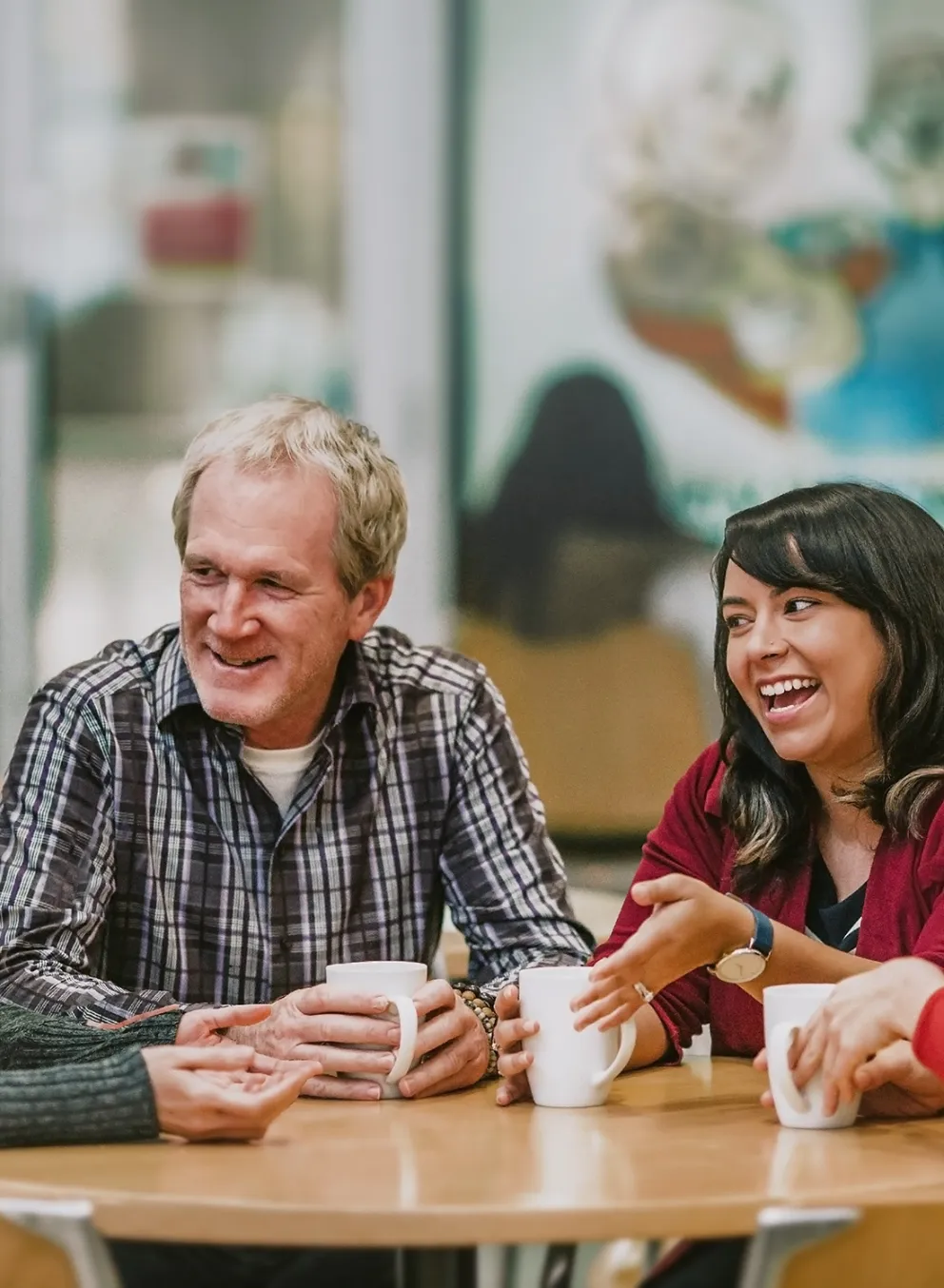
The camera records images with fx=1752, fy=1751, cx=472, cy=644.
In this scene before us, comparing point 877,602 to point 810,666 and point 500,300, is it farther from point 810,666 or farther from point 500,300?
point 500,300

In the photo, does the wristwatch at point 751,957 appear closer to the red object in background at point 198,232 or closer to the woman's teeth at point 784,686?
the woman's teeth at point 784,686

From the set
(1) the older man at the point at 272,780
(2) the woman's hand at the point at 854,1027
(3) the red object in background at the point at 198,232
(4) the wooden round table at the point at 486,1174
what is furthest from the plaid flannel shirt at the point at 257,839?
(3) the red object in background at the point at 198,232

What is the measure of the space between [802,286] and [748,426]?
32cm

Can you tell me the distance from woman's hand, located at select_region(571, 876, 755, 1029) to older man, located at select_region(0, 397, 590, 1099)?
1.34 ft

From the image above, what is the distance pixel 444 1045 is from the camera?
1.61 meters

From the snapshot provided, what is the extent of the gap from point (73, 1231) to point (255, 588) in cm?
102

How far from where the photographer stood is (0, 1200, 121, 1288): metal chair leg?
3.46 feet

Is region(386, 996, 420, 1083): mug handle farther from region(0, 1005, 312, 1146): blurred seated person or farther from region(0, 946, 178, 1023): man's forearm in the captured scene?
region(0, 946, 178, 1023): man's forearm

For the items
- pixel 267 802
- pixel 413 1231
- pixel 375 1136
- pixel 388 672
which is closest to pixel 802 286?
pixel 388 672

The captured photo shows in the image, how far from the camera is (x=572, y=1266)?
3.55 feet

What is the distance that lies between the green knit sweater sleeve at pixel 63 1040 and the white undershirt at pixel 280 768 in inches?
20.4

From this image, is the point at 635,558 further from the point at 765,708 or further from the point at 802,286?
the point at 765,708

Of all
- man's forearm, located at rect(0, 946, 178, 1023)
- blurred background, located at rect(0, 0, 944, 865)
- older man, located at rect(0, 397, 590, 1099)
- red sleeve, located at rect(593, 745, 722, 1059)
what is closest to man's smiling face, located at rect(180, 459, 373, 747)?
older man, located at rect(0, 397, 590, 1099)

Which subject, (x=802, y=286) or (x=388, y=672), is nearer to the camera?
(x=388, y=672)
